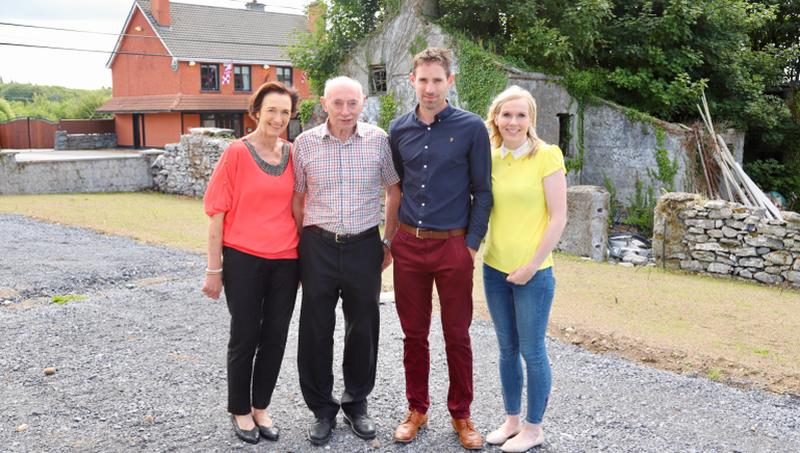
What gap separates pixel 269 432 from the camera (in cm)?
427

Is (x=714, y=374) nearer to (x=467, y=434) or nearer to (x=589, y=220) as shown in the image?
(x=467, y=434)

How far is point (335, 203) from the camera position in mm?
4145

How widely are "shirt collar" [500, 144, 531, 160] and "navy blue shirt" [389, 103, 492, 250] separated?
109 millimetres

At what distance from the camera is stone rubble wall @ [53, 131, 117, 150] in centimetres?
3872

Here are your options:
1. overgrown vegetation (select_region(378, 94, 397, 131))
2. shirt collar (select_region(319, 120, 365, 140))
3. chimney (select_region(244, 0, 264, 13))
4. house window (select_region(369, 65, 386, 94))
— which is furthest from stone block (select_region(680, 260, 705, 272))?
chimney (select_region(244, 0, 264, 13))

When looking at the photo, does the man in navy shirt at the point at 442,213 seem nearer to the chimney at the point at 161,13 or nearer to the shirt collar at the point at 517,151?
the shirt collar at the point at 517,151

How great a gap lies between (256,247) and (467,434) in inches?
65.2

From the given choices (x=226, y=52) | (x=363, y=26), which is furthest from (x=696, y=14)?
(x=226, y=52)

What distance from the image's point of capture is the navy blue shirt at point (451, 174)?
4027mm

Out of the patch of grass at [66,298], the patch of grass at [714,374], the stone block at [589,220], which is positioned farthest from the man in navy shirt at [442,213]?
the stone block at [589,220]

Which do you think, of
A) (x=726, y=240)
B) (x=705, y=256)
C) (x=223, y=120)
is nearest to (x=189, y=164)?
(x=705, y=256)

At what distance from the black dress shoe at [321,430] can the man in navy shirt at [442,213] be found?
0.43m

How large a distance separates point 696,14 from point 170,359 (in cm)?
1702

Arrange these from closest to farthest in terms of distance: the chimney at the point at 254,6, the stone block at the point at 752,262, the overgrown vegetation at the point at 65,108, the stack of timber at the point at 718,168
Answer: the stone block at the point at 752,262 < the stack of timber at the point at 718,168 < the chimney at the point at 254,6 < the overgrown vegetation at the point at 65,108
